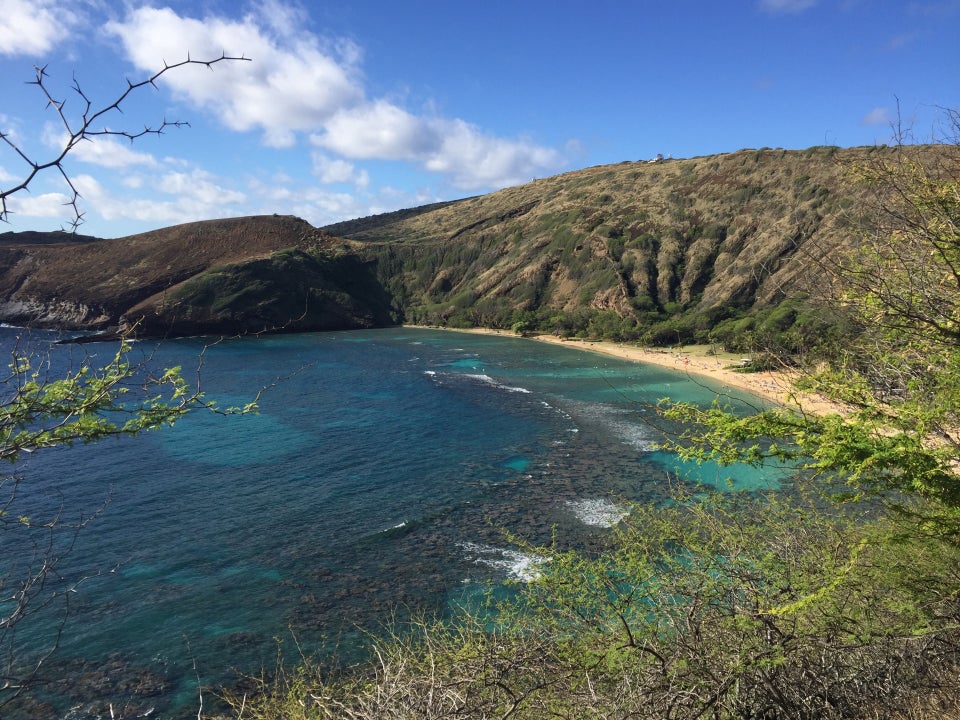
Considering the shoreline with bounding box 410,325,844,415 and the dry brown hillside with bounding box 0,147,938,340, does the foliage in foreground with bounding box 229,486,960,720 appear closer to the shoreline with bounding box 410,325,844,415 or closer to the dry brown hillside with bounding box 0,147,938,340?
the shoreline with bounding box 410,325,844,415

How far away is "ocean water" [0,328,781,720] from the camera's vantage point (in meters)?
18.7

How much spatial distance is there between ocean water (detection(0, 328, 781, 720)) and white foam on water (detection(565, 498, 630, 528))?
0.15 meters

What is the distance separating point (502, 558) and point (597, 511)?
6.77m

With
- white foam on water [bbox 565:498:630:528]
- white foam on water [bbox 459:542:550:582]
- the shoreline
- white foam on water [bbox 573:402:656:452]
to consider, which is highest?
the shoreline

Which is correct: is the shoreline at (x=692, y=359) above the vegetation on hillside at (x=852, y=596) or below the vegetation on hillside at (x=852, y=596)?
below

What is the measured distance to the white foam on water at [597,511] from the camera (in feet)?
89.9

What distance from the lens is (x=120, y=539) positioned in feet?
84.4

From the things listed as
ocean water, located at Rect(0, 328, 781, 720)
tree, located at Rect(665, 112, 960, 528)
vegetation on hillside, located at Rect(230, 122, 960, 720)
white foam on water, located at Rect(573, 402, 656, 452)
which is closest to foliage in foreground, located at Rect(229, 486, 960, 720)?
vegetation on hillside, located at Rect(230, 122, 960, 720)

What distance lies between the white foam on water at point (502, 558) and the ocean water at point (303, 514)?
0.12 meters

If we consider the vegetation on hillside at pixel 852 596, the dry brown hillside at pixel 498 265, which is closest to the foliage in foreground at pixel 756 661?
the vegetation on hillside at pixel 852 596

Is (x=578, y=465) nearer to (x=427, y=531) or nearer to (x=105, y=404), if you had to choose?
(x=427, y=531)

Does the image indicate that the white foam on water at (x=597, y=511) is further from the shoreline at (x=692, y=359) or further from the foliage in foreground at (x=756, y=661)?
the shoreline at (x=692, y=359)

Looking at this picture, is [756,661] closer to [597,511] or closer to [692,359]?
[597,511]

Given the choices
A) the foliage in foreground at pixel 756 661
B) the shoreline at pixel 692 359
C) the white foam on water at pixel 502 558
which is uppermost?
the foliage in foreground at pixel 756 661
